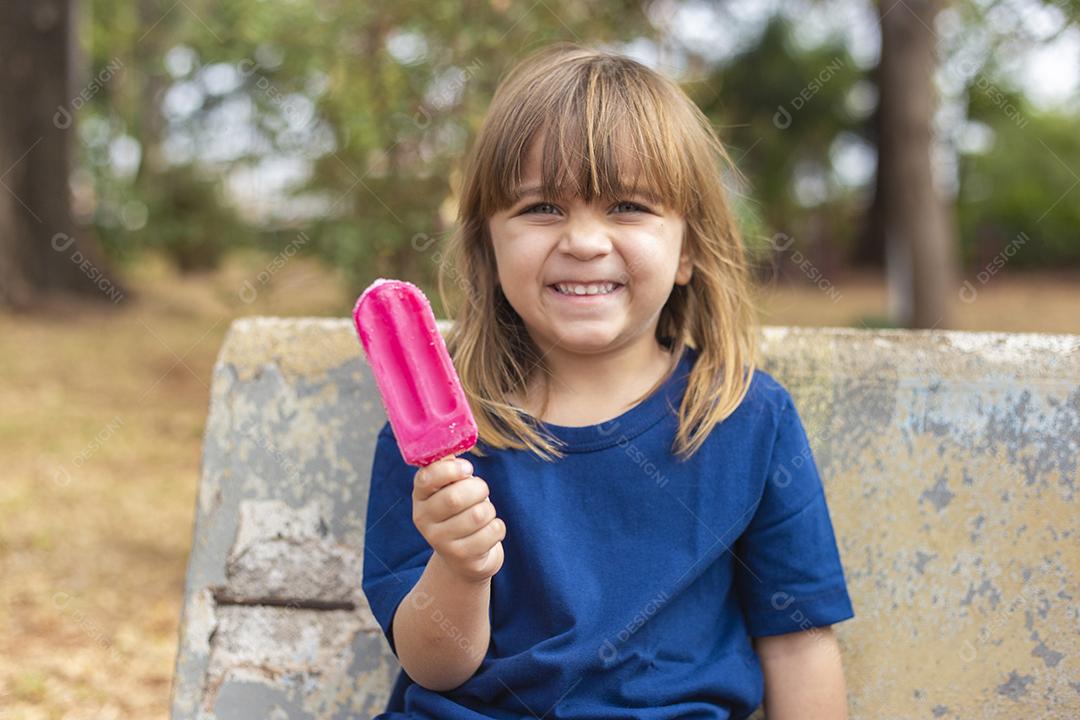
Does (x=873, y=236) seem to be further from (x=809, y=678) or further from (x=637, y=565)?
(x=637, y=565)

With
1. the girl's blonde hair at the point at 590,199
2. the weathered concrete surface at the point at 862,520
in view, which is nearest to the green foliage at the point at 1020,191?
the weathered concrete surface at the point at 862,520

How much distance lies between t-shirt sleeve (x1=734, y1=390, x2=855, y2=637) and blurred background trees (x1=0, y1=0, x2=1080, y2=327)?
560 mm

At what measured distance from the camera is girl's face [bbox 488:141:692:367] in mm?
1719

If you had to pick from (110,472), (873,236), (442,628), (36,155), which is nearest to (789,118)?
(873,236)

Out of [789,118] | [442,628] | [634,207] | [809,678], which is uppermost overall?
[789,118]

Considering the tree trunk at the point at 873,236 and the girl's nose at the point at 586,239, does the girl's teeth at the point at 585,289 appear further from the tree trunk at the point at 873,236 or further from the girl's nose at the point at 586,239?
the tree trunk at the point at 873,236

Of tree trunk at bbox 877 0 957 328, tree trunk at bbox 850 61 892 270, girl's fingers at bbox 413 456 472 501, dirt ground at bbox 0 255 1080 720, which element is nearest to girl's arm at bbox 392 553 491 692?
girl's fingers at bbox 413 456 472 501

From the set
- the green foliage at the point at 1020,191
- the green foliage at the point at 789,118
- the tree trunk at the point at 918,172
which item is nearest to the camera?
the tree trunk at the point at 918,172

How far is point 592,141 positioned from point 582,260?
0.60 ft

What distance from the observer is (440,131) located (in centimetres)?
475

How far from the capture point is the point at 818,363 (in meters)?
2.05

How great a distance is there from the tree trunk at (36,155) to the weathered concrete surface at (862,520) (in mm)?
8040

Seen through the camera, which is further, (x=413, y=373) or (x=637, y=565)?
(x=637, y=565)

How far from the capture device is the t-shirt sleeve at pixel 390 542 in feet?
5.63
